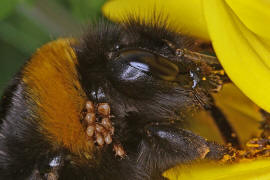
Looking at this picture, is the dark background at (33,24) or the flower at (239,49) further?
the dark background at (33,24)

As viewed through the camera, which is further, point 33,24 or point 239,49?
point 33,24

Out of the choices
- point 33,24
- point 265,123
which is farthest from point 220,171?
point 33,24

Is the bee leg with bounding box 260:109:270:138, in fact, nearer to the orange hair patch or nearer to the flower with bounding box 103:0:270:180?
the flower with bounding box 103:0:270:180

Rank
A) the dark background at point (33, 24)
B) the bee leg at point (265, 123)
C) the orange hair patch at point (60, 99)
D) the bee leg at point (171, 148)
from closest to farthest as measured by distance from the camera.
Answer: the orange hair patch at point (60, 99) → the bee leg at point (171, 148) → the bee leg at point (265, 123) → the dark background at point (33, 24)

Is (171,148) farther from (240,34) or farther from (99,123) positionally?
(240,34)

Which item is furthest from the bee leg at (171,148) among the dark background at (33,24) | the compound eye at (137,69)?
the dark background at (33,24)

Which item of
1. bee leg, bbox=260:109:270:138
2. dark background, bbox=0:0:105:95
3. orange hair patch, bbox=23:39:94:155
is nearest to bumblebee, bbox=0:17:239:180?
orange hair patch, bbox=23:39:94:155

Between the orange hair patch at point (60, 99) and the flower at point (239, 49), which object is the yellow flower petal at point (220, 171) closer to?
the flower at point (239, 49)

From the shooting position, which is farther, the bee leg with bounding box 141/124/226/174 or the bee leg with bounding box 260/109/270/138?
the bee leg with bounding box 260/109/270/138
